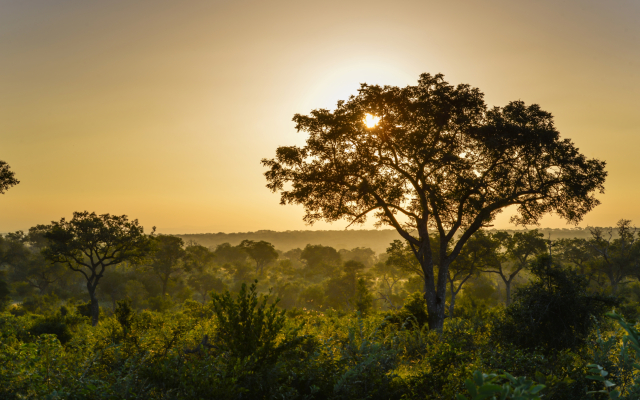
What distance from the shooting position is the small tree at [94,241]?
32.7 m

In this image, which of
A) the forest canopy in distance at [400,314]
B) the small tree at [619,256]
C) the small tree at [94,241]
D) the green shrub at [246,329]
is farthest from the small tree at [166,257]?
the small tree at [619,256]

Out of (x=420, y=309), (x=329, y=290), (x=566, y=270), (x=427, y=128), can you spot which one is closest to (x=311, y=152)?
(x=427, y=128)

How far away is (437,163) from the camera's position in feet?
58.4

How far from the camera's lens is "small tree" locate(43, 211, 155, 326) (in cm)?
3269

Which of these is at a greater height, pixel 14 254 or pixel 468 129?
pixel 468 129

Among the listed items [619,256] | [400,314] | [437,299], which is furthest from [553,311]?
[619,256]

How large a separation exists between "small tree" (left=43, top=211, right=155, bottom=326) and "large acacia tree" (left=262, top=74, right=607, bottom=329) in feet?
70.7

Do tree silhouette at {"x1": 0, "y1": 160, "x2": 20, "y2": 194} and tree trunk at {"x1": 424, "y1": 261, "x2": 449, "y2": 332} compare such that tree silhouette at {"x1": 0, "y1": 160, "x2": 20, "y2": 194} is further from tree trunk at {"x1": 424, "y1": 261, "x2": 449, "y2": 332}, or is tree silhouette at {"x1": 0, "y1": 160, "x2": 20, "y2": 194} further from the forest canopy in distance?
tree trunk at {"x1": 424, "y1": 261, "x2": 449, "y2": 332}

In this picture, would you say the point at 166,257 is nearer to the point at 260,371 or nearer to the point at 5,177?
the point at 5,177

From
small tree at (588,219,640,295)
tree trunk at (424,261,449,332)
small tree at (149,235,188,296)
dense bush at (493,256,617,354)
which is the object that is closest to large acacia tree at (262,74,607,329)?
tree trunk at (424,261,449,332)

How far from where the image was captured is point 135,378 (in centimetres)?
628

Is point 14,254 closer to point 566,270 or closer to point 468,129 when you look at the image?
point 468,129

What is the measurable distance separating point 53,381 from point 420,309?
17.3 metres

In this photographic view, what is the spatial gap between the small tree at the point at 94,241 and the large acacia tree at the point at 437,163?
21.5 m
